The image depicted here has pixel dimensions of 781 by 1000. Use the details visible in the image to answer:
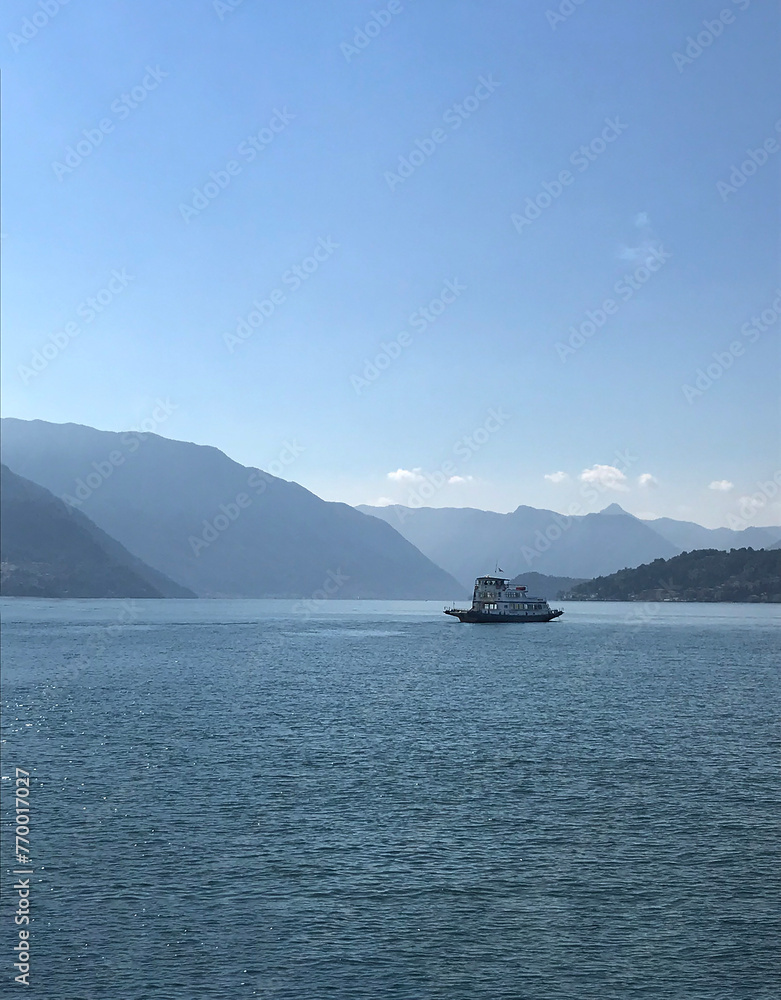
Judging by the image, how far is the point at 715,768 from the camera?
54.3 metres

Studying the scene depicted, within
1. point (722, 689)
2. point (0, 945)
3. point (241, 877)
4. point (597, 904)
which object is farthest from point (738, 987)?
point (722, 689)

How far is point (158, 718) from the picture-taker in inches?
2928

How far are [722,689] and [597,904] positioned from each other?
237 ft

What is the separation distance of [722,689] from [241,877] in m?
77.4

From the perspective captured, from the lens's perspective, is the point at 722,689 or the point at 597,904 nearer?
the point at 597,904

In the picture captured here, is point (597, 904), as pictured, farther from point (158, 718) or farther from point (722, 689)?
point (722, 689)

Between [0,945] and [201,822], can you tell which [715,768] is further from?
[0,945]

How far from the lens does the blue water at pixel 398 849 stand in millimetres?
27062

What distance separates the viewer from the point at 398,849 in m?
37.8

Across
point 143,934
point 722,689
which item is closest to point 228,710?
point 143,934

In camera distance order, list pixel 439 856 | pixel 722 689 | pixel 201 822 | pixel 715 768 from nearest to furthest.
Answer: pixel 439 856
pixel 201 822
pixel 715 768
pixel 722 689

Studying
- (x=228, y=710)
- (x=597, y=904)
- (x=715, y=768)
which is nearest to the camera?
(x=597, y=904)

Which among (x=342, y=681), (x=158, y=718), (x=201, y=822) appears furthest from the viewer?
(x=342, y=681)

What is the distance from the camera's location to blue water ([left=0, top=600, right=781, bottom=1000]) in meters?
27.1
